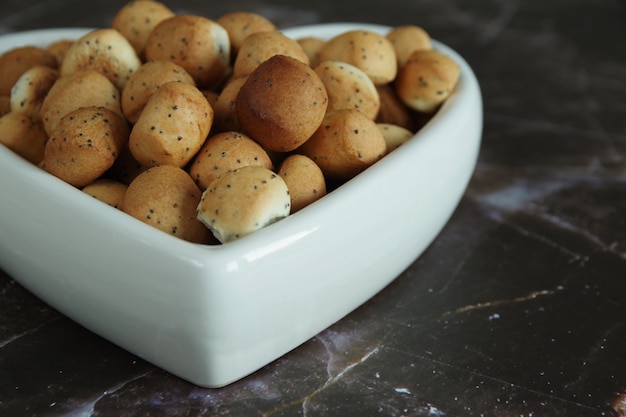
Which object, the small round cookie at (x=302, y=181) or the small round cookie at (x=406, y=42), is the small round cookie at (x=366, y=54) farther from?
the small round cookie at (x=302, y=181)

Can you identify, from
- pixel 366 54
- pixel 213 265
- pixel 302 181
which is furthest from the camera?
pixel 366 54

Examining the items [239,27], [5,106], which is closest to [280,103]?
[239,27]

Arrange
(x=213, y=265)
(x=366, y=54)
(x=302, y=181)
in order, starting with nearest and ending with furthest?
(x=213, y=265) → (x=302, y=181) → (x=366, y=54)

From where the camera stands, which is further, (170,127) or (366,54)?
(366,54)

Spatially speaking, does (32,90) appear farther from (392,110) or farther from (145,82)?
(392,110)

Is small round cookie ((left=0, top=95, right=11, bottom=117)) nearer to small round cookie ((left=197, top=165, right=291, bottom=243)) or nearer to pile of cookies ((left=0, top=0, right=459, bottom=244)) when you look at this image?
pile of cookies ((left=0, top=0, right=459, bottom=244))

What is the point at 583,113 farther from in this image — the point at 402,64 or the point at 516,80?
the point at 402,64
